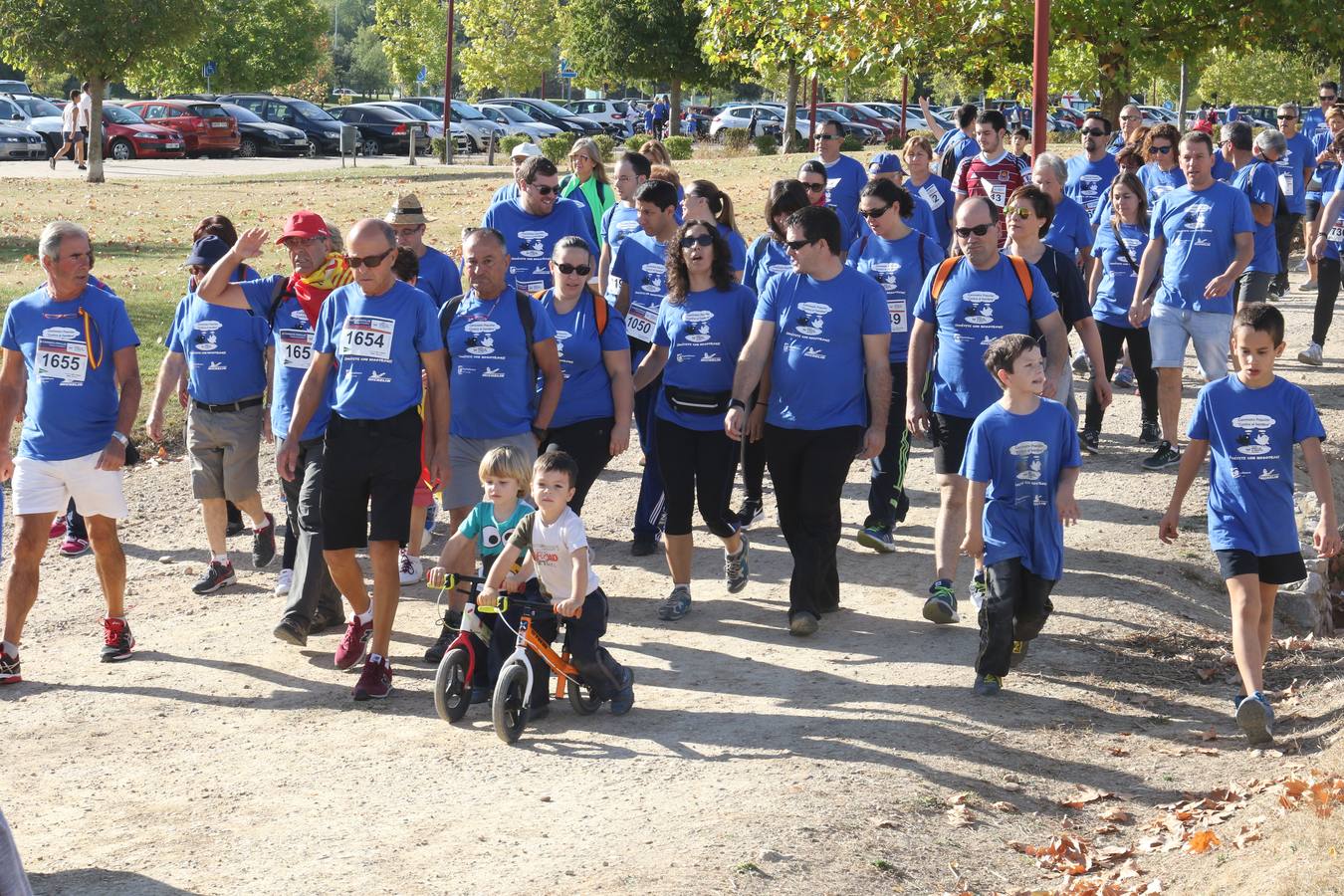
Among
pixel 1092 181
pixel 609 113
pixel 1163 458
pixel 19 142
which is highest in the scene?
pixel 609 113

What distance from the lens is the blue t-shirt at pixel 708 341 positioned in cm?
813

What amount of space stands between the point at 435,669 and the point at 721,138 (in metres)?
36.4

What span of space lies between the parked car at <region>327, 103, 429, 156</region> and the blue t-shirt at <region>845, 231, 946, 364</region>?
34785 mm

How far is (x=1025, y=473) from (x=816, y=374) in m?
1.21

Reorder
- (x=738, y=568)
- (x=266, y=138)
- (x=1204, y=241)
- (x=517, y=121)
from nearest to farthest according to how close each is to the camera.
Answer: (x=738, y=568)
(x=1204, y=241)
(x=266, y=138)
(x=517, y=121)

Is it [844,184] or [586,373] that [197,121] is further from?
[586,373]

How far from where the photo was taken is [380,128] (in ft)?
142

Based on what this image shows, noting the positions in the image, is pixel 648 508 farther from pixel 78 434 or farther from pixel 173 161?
pixel 173 161

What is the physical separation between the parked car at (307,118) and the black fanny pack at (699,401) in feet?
118

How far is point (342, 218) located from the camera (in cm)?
2489

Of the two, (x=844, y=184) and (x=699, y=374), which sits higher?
(x=844, y=184)

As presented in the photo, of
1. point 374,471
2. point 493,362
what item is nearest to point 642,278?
point 493,362

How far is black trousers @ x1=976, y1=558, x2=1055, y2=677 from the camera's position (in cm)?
707

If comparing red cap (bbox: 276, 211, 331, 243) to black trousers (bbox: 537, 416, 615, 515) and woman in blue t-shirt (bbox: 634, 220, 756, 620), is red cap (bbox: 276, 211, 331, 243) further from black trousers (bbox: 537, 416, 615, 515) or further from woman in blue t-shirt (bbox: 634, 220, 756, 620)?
woman in blue t-shirt (bbox: 634, 220, 756, 620)
